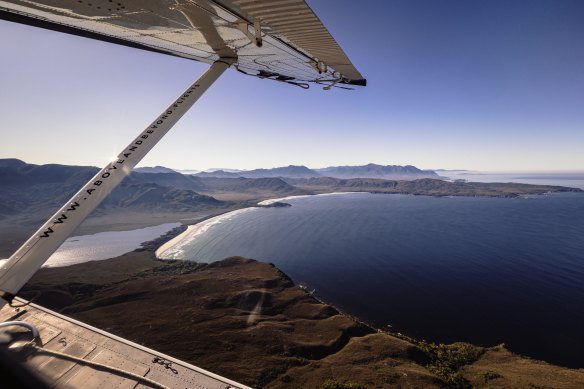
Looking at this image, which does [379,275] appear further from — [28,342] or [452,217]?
[452,217]

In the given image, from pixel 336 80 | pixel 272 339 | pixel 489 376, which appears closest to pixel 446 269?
pixel 489 376

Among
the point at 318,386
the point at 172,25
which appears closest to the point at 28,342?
the point at 172,25

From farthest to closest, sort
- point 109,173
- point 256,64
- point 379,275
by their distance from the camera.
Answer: point 379,275 < point 256,64 < point 109,173

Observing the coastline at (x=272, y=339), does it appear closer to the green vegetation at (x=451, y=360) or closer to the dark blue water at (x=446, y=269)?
the green vegetation at (x=451, y=360)

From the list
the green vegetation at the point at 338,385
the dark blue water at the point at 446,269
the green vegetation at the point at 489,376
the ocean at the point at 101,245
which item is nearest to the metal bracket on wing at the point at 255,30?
the green vegetation at the point at 338,385

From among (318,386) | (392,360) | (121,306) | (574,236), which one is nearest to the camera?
(318,386)

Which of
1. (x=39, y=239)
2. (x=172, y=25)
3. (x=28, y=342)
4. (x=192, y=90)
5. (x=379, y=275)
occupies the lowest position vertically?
(x=379, y=275)

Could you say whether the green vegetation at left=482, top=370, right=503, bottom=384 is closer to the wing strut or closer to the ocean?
the wing strut

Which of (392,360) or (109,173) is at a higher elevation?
(109,173)
